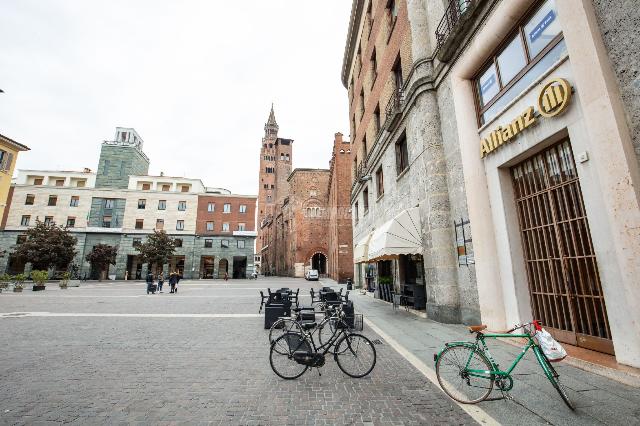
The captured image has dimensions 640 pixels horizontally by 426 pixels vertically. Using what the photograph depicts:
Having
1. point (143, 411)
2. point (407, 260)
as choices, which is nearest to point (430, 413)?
point (143, 411)

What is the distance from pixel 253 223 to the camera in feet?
157

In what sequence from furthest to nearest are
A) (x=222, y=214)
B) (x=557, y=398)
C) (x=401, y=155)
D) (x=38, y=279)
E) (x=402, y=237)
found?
(x=222, y=214), (x=38, y=279), (x=401, y=155), (x=402, y=237), (x=557, y=398)

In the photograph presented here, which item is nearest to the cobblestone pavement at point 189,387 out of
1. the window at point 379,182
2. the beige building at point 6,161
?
the window at point 379,182

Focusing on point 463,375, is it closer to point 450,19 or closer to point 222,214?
point 450,19

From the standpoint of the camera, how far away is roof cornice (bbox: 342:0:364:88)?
66.2 ft

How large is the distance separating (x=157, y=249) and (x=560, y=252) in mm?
41418

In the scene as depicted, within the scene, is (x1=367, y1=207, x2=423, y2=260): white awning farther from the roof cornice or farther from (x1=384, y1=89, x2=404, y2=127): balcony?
the roof cornice

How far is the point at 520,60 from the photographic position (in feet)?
22.4

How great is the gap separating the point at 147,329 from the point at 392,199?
433 inches

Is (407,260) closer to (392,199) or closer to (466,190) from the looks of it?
(392,199)

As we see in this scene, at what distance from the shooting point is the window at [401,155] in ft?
42.7

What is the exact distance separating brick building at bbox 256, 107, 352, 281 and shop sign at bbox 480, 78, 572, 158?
93.1 feet

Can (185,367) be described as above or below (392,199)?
below

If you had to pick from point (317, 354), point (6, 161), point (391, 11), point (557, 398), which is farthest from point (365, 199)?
point (6, 161)
